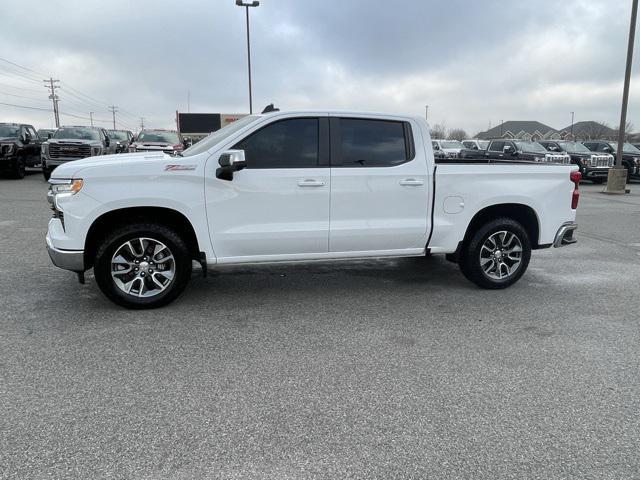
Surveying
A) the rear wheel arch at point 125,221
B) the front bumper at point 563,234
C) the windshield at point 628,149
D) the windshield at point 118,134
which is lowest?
the front bumper at point 563,234

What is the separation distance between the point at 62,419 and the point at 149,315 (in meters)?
1.82

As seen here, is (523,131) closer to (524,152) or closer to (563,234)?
(524,152)

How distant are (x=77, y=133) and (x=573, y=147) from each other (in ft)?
68.7

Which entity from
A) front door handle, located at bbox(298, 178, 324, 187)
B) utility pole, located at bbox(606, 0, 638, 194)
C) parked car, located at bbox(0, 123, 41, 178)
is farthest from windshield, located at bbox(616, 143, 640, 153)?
parked car, located at bbox(0, 123, 41, 178)

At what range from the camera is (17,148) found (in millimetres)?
18328

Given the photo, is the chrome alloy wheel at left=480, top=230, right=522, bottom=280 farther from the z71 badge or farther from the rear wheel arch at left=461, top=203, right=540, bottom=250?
the z71 badge

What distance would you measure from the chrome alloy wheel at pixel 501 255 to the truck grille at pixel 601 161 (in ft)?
60.1

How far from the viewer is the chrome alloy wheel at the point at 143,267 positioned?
480 cm

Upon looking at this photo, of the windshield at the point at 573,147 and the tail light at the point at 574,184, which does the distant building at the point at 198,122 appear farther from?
the tail light at the point at 574,184

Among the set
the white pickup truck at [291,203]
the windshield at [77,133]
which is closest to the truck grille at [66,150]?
the windshield at [77,133]

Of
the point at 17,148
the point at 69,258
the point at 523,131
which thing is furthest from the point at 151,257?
the point at 523,131

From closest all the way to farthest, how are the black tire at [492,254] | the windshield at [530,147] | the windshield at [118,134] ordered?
1. the black tire at [492,254]
2. the windshield at [530,147]
3. the windshield at [118,134]

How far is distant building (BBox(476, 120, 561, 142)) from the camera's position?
100312 mm

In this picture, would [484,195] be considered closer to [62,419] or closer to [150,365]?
[150,365]
